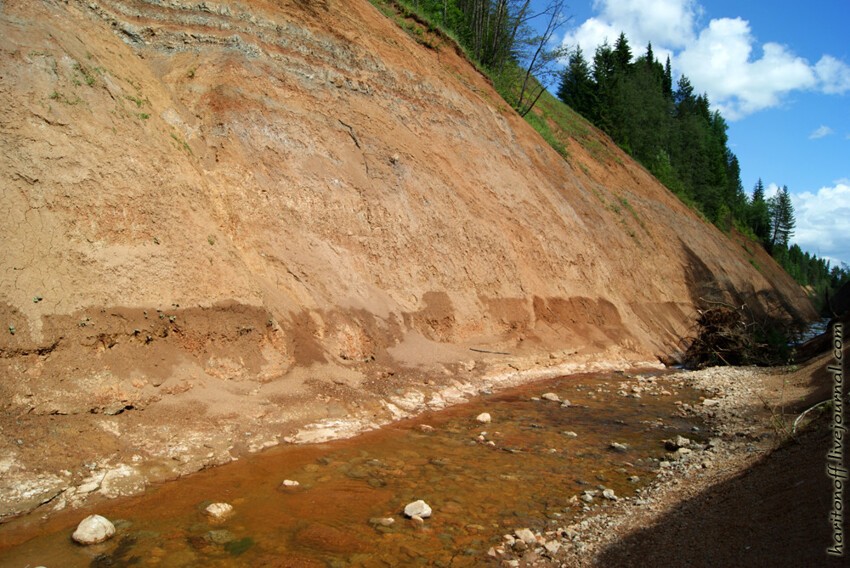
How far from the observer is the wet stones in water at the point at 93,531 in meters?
4.70

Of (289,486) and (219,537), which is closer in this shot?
(219,537)

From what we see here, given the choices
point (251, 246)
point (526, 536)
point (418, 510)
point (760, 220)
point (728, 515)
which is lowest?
point (418, 510)

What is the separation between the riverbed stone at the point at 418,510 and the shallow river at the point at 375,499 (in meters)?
0.09

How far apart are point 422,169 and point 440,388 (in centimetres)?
657

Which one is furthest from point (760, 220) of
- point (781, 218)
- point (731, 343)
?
point (731, 343)

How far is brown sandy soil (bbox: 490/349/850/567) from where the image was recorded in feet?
13.1

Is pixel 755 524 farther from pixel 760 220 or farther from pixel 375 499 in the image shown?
pixel 760 220

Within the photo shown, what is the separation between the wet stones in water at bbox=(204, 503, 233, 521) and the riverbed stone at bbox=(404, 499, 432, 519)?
5.64ft

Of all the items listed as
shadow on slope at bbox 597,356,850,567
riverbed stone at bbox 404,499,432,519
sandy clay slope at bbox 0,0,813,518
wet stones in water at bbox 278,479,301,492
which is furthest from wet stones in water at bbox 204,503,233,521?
shadow on slope at bbox 597,356,850,567

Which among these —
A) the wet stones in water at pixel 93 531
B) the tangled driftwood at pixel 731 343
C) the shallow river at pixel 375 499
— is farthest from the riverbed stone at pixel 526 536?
the tangled driftwood at pixel 731 343

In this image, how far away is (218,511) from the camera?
5336 mm

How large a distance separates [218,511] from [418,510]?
6.32ft

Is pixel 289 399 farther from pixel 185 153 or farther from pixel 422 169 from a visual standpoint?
pixel 422 169

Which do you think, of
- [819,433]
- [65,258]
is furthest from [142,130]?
[819,433]
